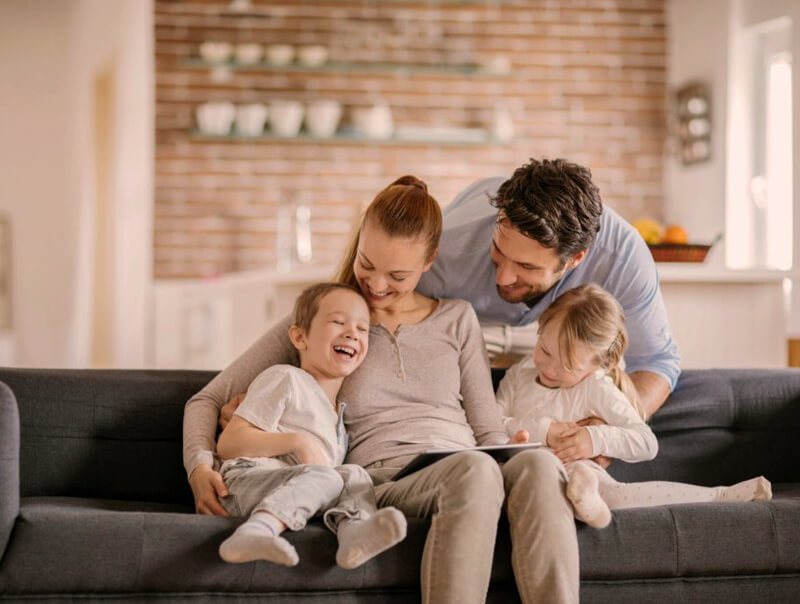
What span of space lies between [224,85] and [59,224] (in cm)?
135

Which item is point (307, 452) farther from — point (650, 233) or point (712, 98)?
point (712, 98)

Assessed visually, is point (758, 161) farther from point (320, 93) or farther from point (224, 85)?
point (224, 85)

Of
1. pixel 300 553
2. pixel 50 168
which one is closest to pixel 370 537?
pixel 300 553

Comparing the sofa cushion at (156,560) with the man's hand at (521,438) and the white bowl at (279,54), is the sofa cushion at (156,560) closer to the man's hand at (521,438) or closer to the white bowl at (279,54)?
the man's hand at (521,438)

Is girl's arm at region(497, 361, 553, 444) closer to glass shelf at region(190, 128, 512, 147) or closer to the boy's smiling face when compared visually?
the boy's smiling face

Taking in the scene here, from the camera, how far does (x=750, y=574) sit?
7.36ft

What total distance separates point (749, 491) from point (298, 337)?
1.05 meters

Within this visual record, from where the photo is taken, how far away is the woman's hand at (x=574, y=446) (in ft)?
7.97

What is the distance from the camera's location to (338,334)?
235 cm

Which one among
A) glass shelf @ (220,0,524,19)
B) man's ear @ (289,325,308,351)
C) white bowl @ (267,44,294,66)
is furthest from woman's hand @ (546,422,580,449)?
glass shelf @ (220,0,524,19)

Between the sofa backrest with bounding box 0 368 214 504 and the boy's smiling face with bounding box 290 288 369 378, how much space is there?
39 cm

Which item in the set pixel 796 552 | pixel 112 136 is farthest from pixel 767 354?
pixel 112 136

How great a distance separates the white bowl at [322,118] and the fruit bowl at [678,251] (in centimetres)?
285

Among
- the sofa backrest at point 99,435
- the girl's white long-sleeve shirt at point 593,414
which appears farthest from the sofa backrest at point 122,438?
the girl's white long-sleeve shirt at point 593,414
